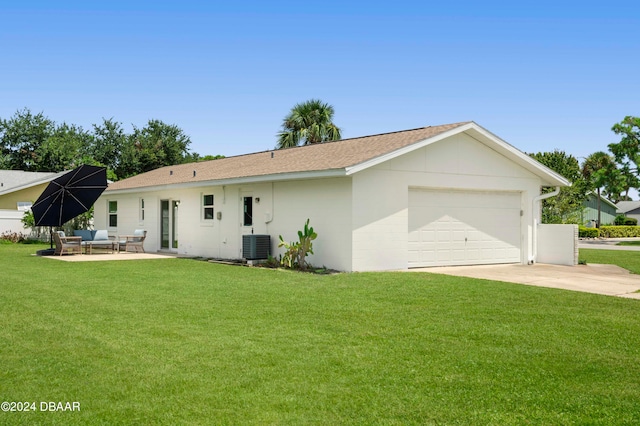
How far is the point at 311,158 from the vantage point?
18125mm

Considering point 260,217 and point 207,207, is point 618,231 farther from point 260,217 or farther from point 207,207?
point 260,217

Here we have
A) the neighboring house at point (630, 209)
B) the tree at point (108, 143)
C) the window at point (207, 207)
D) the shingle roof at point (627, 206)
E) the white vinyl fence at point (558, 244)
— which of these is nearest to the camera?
the white vinyl fence at point (558, 244)

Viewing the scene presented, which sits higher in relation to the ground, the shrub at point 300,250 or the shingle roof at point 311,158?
the shingle roof at point 311,158

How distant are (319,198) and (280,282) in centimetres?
381

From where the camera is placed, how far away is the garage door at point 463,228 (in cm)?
1645

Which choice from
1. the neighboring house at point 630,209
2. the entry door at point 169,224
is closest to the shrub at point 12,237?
the entry door at point 169,224

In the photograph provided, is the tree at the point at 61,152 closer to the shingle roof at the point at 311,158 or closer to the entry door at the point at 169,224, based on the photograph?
the entry door at the point at 169,224

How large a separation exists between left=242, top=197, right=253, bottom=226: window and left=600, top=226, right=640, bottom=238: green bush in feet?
128

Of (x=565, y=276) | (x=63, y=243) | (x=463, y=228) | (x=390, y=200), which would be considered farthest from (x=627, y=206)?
(x=63, y=243)

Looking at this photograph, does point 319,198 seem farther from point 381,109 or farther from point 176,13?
point 381,109

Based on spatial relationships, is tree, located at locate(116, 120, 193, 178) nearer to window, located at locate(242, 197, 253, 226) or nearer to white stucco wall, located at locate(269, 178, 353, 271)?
window, located at locate(242, 197, 253, 226)

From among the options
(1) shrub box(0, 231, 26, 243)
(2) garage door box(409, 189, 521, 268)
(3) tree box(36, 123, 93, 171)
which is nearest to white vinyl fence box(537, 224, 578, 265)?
(2) garage door box(409, 189, 521, 268)

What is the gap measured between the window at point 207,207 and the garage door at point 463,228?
7793 millimetres

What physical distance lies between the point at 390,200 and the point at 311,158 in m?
3.50
